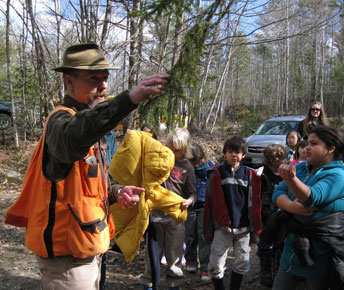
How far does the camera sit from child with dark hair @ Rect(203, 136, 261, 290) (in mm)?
3387

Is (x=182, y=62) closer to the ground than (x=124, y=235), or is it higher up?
higher up

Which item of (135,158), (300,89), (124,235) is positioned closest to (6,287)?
(124,235)

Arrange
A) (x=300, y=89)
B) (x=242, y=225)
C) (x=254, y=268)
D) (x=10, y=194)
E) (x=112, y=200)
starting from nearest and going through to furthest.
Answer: (x=112, y=200) → (x=242, y=225) → (x=254, y=268) → (x=10, y=194) → (x=300, y=89)

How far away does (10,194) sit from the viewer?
25.3ft

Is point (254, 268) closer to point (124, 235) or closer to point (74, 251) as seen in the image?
point (124, 235)

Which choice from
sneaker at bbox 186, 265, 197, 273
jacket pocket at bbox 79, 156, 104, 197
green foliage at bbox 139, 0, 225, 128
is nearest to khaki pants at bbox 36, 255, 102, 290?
jacket pocket at bbox 79, 156, 104, 197

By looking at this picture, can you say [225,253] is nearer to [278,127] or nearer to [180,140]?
[180,140]

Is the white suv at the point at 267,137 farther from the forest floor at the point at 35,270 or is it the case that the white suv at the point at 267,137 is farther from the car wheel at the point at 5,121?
the car wheel at the point at 5,121

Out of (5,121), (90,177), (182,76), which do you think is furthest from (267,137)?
(5,121)

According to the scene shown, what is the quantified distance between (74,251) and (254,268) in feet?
10.9

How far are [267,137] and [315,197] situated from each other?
27.9 feet

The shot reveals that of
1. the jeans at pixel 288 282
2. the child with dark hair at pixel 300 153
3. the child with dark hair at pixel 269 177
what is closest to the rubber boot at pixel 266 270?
the child with dark hair at pixel 269 177

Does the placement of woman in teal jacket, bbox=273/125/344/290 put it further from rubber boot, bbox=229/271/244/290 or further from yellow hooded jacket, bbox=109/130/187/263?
yellow hooded jacket, bbox=109/130/187/263

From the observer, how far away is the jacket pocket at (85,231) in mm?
1647
